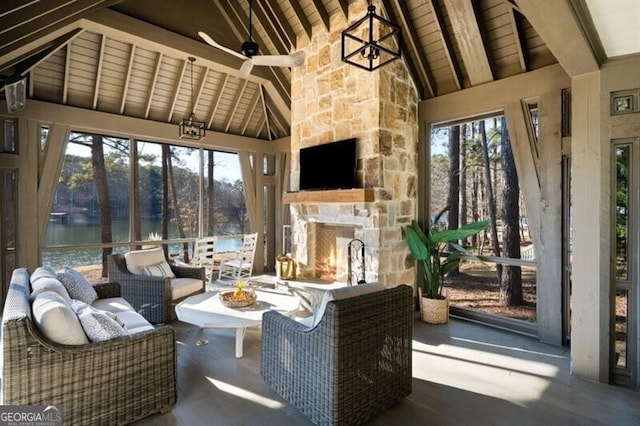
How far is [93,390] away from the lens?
223 cm

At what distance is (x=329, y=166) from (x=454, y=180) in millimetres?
1809

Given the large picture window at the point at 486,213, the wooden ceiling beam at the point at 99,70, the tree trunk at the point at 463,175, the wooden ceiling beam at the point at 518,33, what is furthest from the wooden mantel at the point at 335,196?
the wooden ceiling beam at the point at 99,70

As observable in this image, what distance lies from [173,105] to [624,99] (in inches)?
257

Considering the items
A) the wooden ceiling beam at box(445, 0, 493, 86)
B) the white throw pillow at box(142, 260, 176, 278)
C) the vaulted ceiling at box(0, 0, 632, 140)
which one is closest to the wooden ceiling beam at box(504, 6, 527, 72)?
the vaulted ceiling at box(0, 0, 632, 140)

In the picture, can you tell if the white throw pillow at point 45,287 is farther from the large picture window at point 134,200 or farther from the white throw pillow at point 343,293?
the large picture window at point 134,200

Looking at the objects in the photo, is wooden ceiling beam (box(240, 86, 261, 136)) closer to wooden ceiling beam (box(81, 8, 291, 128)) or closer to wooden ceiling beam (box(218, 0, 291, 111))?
wooden ceiling beam (box(81, 8, 291, 128))

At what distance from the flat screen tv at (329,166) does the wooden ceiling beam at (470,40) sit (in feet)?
5.78

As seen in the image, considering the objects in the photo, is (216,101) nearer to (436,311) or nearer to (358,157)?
(358,157)

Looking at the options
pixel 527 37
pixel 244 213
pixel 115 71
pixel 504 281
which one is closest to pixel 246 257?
pixel 244 213

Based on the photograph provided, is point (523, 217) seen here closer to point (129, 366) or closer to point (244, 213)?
point (129, 366)

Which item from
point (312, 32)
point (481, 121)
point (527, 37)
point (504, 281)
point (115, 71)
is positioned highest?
point (312, 32)

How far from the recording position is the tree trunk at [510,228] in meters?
4.25

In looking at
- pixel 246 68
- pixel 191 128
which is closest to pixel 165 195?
pixel 191 128

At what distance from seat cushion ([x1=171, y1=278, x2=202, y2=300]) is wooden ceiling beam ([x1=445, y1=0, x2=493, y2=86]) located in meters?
4.62
